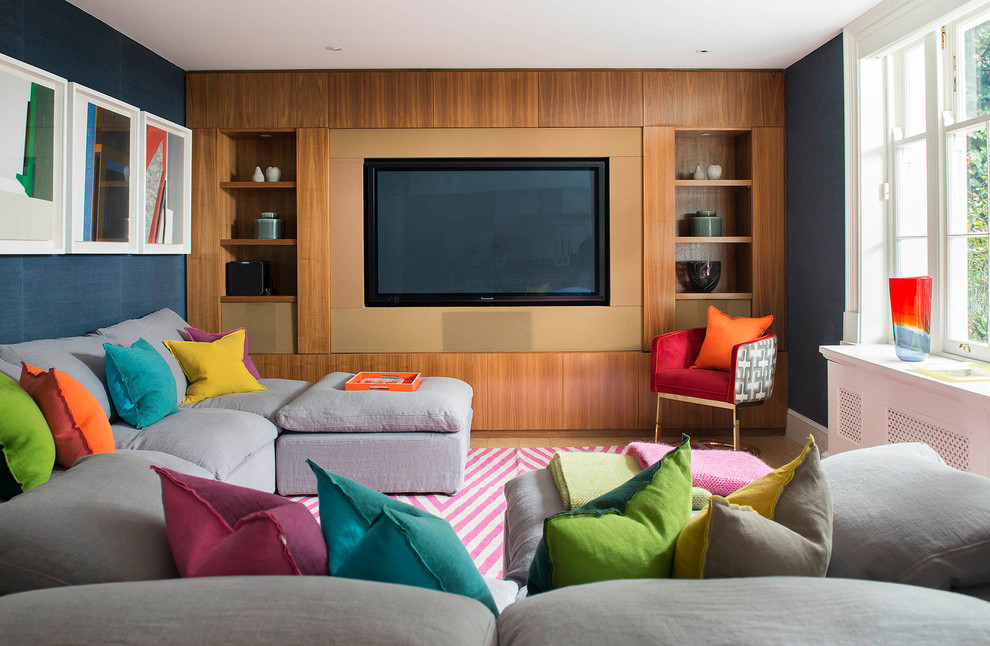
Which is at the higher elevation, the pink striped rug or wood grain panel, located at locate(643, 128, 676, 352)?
wood grain panel, located at locate(643, 128, 676, 352)

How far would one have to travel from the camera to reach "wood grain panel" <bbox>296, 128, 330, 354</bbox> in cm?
459

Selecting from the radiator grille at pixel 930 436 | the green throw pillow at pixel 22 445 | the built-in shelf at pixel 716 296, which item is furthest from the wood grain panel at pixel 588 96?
the green throw pillow at pixel 22 445

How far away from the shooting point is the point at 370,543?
3.18ft

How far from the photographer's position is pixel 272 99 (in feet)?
15.0

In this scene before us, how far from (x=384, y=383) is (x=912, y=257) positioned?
2945mm

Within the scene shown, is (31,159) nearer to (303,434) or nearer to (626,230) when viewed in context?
(303,434)

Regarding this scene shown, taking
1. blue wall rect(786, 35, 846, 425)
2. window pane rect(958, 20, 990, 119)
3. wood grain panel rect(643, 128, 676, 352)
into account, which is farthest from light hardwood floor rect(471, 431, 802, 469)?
window pane rect(958, 20, 990, 119)

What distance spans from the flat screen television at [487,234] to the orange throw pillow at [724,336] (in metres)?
0.75

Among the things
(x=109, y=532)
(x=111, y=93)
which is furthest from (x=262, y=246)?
(x=109, y=532)

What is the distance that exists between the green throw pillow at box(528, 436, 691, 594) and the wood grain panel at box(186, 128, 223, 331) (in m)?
4.11

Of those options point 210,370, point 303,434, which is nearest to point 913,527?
point 303,434

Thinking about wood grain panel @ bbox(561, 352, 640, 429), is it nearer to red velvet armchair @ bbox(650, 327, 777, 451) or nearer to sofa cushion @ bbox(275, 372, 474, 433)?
red velvet armchair @ bbox(650, 327, 777, 451)

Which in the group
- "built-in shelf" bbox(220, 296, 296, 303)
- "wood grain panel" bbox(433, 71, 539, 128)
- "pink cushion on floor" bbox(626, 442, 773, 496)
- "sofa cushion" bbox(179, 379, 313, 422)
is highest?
"wood grain panel" bbox(433, 71, 539, 128)

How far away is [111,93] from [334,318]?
183 cm
